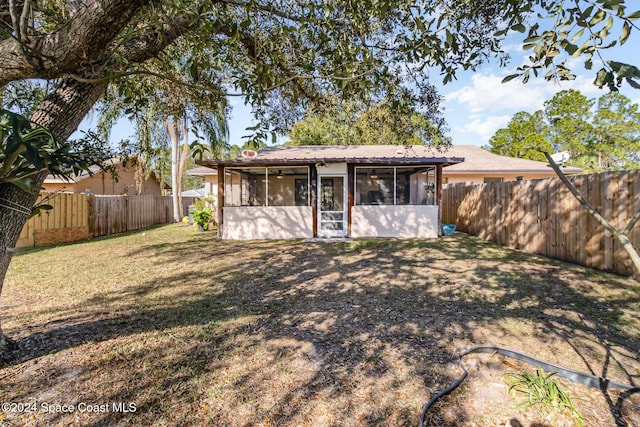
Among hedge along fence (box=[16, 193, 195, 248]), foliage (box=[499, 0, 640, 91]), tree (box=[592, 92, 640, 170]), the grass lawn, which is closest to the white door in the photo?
the grass lawn

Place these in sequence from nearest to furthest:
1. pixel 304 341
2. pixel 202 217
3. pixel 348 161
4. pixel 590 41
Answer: pixel 590 41 < pixel 304 341 < pixel 348 161 < pixel 202 217

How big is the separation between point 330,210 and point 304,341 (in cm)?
831

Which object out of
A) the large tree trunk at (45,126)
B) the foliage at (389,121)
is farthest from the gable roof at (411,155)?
the large tree trunk at (45,126)

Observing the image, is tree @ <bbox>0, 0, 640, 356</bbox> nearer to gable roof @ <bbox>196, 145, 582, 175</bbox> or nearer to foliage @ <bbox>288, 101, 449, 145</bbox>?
foliage @ <bbox>288, 101, 449, 145</bbox>

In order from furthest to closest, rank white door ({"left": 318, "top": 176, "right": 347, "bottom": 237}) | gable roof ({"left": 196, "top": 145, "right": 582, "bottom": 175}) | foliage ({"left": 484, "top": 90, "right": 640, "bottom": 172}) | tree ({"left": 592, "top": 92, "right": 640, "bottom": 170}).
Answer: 1. foliage ({"left": 484, "top": 90, "right": 640, "bottom": 172})
2. tree ({"left": 592, "top": 92, "right": 640, "bottom": 170})
3. gable roof ({"left": 196, "top": 145, "right": 582, "bottom": 175})
4. white door ({"left": 318, "top": 176, "right": 347, "bottom": 237})

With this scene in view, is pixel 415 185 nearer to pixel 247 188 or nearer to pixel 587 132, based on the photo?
pixel 247 188

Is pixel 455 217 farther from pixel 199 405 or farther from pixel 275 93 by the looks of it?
pixel 199 405

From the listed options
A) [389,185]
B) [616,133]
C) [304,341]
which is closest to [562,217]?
[389,185]

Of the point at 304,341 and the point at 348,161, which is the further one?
the point at 348,161

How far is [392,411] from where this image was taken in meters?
2.26

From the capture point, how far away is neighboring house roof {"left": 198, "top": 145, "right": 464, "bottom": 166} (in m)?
10.2

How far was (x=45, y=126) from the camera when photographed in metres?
2.50

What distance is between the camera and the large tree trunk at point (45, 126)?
2447 millimetres

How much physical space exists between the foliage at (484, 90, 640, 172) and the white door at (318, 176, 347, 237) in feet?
77.2
